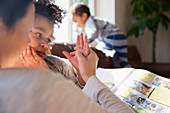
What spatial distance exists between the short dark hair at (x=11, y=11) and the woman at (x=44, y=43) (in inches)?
6.0

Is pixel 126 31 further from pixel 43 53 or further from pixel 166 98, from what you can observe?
pixel 43 53

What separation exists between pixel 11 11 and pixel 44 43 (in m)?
0.23

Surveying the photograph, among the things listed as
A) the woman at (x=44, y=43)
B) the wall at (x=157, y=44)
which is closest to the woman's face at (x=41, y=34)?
the woman at (x=44, y=43)

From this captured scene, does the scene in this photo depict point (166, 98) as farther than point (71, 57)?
Yes

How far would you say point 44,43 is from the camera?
0.55 metres

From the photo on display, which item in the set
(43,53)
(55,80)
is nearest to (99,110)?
(55,80)

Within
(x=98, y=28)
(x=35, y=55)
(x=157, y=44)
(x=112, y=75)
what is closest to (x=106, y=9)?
(x=98, y=28)

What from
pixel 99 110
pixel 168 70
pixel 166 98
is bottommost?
pixel 168 70

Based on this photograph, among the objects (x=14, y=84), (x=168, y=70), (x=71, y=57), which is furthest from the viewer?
(x=168, y=70)

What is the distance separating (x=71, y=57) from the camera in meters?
0.62

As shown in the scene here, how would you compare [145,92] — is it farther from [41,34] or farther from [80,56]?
[41,34]

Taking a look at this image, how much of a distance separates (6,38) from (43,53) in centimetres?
24

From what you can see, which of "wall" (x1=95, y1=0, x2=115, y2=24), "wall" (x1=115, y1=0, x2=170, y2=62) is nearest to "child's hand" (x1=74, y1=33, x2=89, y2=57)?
"wall" (x1=95, y1=0, x2=115, y2=24)

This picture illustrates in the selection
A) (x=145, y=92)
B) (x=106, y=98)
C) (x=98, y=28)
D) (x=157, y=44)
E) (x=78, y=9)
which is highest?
(x=78, y=9)
